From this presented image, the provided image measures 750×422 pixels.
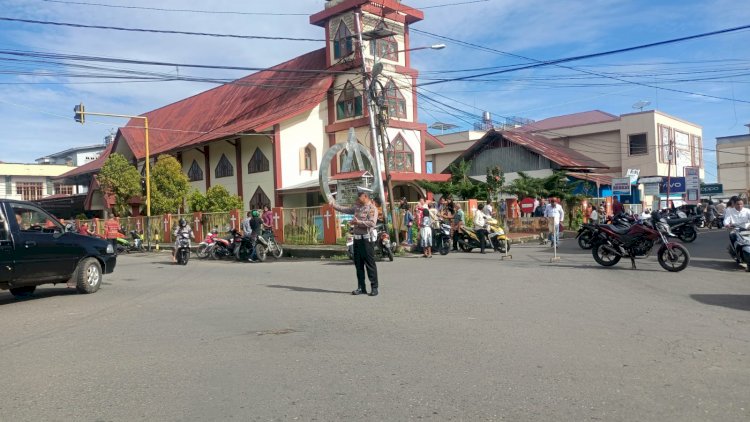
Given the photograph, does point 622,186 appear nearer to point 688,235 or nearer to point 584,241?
point 688,235

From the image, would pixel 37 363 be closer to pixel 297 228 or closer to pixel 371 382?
pixel 371 382

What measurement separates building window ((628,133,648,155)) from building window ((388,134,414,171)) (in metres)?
28.8

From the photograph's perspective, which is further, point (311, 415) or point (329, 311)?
point (329, 311)

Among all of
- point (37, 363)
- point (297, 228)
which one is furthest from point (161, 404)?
point (297, 228)

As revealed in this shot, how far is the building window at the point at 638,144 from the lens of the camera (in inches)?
2005

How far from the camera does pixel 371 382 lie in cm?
496

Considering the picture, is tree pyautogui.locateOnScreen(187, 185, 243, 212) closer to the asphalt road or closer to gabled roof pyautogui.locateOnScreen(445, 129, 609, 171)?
gabled roof pyautogui.locateOnScreen(445, 129, 609, 171)

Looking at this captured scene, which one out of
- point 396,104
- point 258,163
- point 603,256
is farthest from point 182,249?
point 396,104

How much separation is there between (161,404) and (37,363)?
2198 millimetres

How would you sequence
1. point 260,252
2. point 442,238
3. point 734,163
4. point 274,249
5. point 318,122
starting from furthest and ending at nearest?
1. point 734,163
2. point 318,122
3. point 274,249
4. point 260,252
5. point 442,238

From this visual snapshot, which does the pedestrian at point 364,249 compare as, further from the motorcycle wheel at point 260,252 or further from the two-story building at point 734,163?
the two-story building at point 734,163

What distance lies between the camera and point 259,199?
32562 mm

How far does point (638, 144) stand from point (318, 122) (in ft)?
106

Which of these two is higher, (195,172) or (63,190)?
(63,190)
